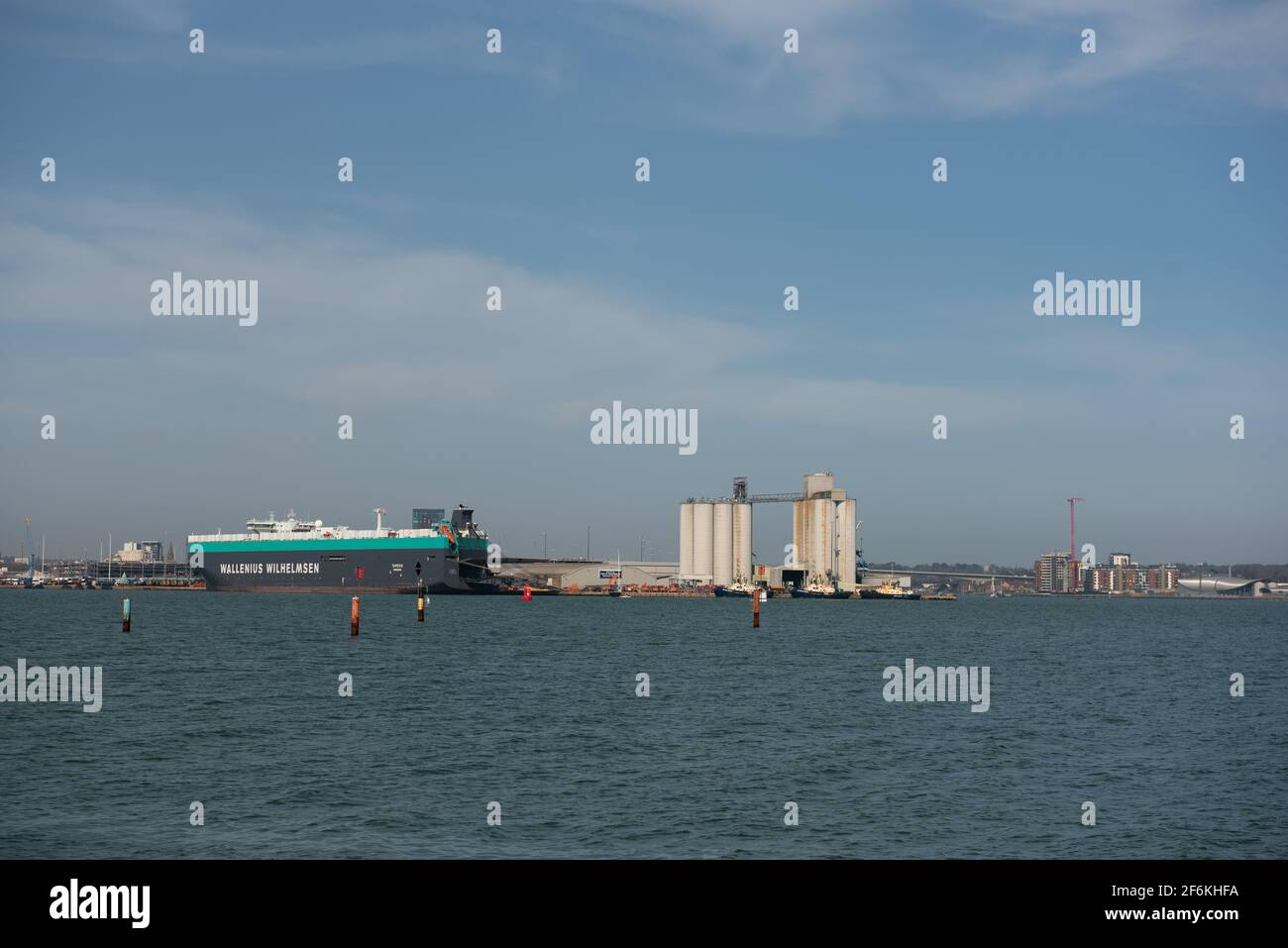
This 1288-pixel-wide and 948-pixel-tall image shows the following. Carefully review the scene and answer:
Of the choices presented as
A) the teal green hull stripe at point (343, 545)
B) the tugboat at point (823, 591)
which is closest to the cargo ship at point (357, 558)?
the teal green hull stripe at point (343, 545)

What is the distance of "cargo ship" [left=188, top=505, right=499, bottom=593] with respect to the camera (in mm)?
154125

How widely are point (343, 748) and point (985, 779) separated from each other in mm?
16798

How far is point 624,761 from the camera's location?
2958cm

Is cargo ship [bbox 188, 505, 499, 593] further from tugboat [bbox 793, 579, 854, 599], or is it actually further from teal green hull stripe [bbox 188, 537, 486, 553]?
tugboat [bbox 793, 579, 854, 599]

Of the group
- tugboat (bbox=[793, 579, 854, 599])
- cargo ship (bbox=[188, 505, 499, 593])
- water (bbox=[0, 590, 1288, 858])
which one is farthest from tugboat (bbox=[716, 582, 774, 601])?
water (bbox=[0, 590, 1288, 858])

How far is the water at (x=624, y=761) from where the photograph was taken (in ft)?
71.4

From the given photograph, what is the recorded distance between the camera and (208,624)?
9069 cm

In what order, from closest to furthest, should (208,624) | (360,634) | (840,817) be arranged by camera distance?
(840,817)
(360,634)
(208,624)

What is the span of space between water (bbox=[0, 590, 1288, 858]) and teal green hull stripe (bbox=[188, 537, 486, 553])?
9117cm

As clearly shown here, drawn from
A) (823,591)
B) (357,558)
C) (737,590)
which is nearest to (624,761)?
(357,558)

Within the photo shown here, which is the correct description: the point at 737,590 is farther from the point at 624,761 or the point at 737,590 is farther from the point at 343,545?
the point at 624,761

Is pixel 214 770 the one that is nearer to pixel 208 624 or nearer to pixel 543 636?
pixel 543 636

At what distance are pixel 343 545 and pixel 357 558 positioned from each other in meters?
2.81
